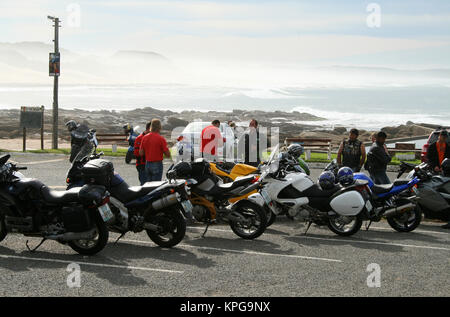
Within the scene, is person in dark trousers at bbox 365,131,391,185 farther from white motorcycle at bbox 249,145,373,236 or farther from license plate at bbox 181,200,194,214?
license plate at bbox 181,200,194,214

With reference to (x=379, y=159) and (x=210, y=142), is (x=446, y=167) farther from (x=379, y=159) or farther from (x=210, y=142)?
(x=210, y=142)

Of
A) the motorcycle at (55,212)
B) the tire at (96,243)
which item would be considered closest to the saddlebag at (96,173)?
the motorcycle at (55,212)

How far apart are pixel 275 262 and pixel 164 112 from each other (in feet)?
291

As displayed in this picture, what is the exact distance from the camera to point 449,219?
1155 cm

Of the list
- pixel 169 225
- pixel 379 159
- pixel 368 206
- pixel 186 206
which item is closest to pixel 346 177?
pixel 368 206

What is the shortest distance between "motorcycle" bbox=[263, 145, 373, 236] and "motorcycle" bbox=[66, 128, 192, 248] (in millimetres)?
2146

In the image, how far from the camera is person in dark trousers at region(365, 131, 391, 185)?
12.5 meters

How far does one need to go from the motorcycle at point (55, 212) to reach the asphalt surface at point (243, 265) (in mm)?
280

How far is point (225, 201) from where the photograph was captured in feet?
33.6

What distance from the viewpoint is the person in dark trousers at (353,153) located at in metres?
12.9

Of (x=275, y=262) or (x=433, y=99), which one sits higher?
(x=433, y=99)
